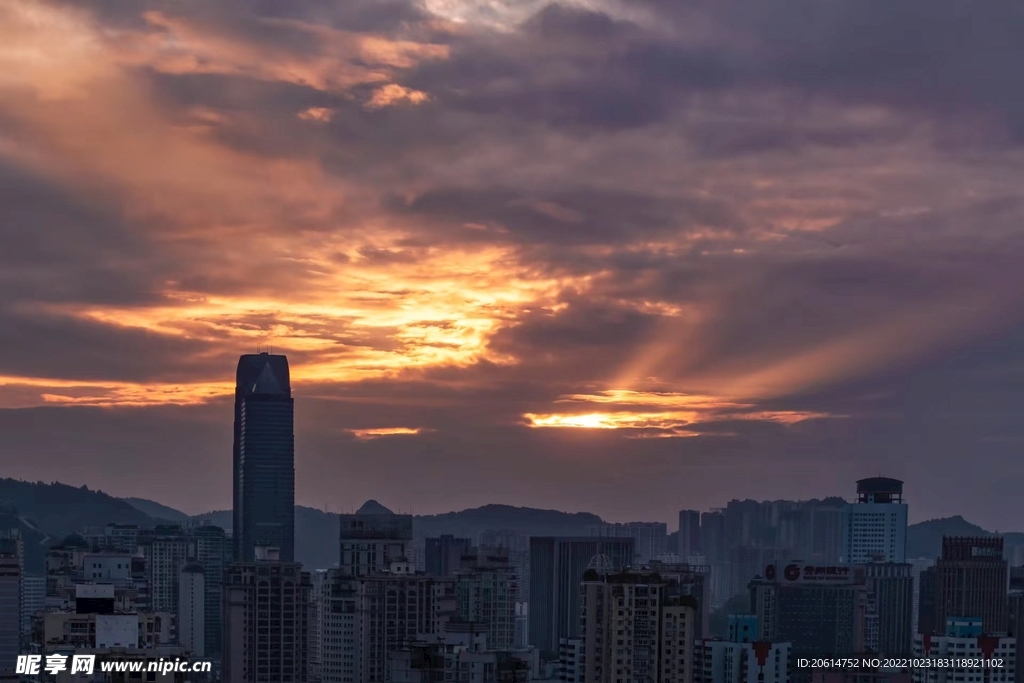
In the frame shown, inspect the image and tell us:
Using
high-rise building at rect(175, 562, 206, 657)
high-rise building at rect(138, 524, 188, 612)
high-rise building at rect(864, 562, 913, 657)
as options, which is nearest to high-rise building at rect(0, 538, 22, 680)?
high-rise building at rect(175, 562, 206, 657)

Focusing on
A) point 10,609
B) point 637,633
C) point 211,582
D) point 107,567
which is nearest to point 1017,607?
point 637,633

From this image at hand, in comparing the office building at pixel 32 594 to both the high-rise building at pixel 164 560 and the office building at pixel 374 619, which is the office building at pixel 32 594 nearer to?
the high-rise building at pixel 164 560

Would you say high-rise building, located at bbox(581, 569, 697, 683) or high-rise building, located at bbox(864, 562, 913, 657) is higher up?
high-rise building, located at bbox(581, 569, 697, 683)

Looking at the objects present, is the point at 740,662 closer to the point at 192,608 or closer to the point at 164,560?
the point at 192,608

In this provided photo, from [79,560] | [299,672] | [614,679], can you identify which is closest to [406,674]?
[614,679]

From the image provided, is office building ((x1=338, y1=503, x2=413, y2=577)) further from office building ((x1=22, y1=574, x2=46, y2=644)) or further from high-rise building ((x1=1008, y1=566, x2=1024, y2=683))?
high-rise building ((x1=1008, y1=566, x2=1024, y2=683))

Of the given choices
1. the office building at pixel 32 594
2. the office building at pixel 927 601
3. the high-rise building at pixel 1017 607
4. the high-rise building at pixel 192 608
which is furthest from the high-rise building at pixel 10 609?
the office building at pixel 927 601

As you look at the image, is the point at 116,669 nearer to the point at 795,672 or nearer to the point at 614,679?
the point at 614,679
